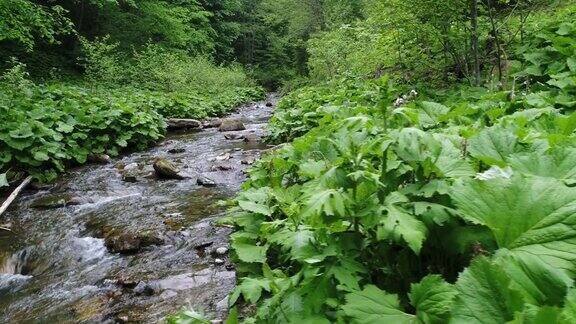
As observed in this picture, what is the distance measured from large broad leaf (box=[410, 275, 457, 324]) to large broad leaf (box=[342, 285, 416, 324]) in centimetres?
4

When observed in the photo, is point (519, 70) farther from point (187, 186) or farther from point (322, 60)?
point (322, 60)

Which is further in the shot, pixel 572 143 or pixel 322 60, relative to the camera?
pixel 322 60

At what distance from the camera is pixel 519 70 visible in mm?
6266

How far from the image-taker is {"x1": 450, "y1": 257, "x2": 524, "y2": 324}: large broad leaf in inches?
44.4

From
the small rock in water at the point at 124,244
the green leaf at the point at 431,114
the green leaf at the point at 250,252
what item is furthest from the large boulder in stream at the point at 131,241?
the green leaf at the point at 431,114

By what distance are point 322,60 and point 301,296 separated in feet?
61.7

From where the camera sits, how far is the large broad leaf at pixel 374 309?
1.40 metres

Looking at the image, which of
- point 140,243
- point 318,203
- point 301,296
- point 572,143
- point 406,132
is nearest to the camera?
point 318,203

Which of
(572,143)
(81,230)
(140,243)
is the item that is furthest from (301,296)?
(81,230)

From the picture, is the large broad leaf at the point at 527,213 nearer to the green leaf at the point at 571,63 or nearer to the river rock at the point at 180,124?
the green leaf at the point at 571,63

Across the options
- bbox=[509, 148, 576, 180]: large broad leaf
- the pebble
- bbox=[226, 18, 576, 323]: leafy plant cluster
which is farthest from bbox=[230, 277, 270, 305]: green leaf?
the pebble

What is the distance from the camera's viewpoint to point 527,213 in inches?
54.4

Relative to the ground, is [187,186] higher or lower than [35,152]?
lower

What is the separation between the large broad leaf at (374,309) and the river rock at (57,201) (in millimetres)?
5594
